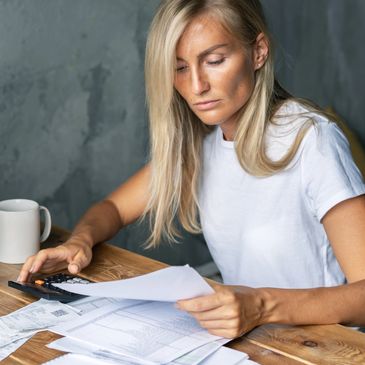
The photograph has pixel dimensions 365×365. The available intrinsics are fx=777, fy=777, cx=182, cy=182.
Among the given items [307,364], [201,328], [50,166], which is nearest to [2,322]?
[201,328]

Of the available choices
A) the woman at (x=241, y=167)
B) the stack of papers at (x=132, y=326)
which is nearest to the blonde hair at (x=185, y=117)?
the woman at (x=241, y=167)

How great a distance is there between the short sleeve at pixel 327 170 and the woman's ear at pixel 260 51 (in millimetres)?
192

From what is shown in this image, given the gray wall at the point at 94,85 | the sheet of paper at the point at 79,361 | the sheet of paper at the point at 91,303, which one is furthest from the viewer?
the gray wall at the point at 94,85

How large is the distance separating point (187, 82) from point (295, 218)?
37 centimetres

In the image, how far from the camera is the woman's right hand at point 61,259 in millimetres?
1557

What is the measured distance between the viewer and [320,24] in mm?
3061

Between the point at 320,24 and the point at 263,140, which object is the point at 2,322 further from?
the point at 320,24

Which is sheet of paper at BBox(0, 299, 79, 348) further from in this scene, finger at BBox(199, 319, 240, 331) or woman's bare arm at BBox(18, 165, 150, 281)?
finger at BBox(199, 319, 240, 331)

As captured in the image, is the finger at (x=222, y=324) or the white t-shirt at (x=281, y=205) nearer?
the finger at (x=222, y=324)

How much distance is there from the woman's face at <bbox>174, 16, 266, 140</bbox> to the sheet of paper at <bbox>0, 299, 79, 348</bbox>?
0.52 m

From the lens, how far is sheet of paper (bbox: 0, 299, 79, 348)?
4.25ft

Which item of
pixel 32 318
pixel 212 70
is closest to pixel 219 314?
pixel 32 318

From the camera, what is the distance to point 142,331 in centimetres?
128

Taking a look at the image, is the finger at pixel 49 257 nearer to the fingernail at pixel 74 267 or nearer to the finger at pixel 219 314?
the fingernail at pixel 74 267
